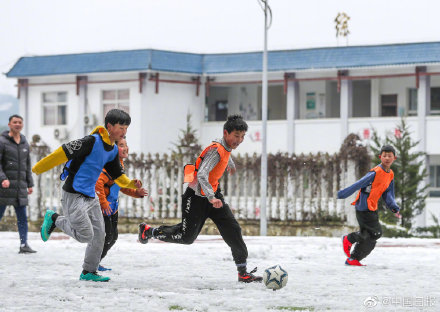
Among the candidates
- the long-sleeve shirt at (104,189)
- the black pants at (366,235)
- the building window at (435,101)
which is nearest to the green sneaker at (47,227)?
the long-sleeve shirt at (104,189)

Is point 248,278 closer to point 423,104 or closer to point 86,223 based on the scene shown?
point 86,223

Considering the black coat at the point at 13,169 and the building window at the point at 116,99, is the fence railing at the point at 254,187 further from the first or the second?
the building window at the point at 116,99

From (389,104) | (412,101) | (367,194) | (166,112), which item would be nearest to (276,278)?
(367,194)

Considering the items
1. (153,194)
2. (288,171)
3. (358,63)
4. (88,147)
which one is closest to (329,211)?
(288,171)

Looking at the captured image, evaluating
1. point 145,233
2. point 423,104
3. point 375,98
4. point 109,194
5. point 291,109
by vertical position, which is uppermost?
point 375,98

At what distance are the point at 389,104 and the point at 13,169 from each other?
26.0 m

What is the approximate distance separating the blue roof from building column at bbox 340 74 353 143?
138 cm

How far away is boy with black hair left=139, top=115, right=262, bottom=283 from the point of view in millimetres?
8805

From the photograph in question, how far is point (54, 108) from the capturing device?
125 ft

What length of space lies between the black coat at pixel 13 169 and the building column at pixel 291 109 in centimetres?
2357

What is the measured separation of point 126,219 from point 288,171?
153 inches

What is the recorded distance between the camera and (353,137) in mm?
18188

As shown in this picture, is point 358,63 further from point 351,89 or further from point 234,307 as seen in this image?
point 234,307

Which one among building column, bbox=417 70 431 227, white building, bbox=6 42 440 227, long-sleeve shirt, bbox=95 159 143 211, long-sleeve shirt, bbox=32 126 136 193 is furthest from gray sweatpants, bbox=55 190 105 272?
building column, bbox=417 70 431 227
